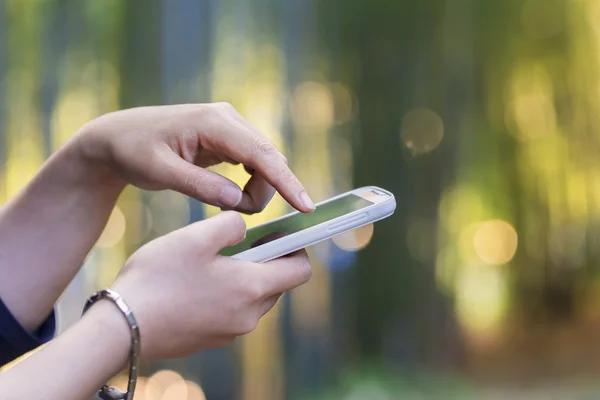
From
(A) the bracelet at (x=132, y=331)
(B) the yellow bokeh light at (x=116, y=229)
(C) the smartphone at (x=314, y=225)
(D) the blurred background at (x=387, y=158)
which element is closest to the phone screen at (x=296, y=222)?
(C) the smartphone at (x=314, y=225)

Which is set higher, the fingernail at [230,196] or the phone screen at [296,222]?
the fingernail at [230,196]

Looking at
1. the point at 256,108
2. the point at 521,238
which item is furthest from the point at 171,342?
the point at 521,238

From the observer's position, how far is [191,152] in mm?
536

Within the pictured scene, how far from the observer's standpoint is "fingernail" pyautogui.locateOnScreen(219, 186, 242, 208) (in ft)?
1.64

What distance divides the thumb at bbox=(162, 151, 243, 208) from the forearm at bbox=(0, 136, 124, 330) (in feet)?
0.33

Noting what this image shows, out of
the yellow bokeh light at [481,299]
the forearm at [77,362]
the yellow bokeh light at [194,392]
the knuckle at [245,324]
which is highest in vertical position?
the forearm at [77,362]

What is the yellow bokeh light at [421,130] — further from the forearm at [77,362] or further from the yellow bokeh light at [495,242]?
the forearm at [77,362]

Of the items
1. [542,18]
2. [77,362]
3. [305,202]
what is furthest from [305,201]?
[542,18]

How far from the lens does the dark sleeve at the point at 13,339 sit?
536 millimetres

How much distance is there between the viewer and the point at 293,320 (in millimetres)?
1514

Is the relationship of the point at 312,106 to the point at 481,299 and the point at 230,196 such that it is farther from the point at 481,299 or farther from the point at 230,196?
the point at 230,196

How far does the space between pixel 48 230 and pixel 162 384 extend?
1.05 m

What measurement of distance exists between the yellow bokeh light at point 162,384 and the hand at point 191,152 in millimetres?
1063

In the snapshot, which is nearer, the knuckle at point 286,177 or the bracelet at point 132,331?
the bracelet at point 132,331
